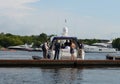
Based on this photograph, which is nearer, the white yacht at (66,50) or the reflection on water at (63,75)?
the reflection on water at (63,75)

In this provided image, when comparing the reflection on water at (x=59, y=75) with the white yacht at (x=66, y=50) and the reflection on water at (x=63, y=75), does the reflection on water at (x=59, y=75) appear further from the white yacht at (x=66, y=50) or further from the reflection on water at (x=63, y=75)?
the white yacht at (x=66, y=50)

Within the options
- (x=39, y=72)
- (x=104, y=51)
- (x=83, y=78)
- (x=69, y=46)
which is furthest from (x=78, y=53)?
(x=104, y=51)

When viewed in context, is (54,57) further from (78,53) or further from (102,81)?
(102,81)

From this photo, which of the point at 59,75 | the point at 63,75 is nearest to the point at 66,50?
the point at 59,75

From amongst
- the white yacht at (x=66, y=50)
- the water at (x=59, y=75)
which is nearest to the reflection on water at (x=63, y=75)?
the water at (x=59, y=75)

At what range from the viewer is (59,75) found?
118 feet

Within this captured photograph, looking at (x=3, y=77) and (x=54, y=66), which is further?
(x=54, y=66)

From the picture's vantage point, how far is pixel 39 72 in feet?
124

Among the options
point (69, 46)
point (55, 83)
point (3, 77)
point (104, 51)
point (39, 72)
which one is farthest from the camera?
point (104, 51)

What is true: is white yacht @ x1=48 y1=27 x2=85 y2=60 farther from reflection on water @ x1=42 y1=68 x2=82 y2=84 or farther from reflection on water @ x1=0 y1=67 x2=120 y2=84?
reflection on water @ x1=42 y1=68 x2=82 y2=84

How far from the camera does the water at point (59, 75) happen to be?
105ft

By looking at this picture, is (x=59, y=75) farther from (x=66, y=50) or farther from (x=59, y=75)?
(x=66, y=50)

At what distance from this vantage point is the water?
3209 centimetres

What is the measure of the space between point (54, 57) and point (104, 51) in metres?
138
